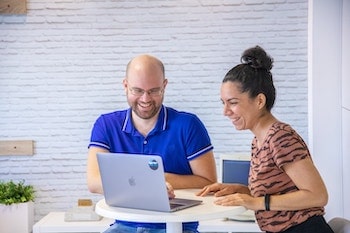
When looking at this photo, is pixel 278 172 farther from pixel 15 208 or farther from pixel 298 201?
pixel 15 208

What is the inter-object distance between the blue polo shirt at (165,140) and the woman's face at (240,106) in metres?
0.55

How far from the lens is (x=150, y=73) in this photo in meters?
2.57

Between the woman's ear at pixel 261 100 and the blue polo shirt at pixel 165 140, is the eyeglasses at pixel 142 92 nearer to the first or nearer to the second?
the blue polo shirt at pixel 165 140

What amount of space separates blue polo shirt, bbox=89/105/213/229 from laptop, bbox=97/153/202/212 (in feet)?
1.78

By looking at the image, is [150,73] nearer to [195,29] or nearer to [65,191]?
[195,29]

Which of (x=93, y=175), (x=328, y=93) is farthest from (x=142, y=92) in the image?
(x=328, y=93)

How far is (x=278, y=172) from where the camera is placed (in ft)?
6.62

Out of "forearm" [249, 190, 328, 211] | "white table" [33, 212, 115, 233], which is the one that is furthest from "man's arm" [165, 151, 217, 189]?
"white table" [33, 212, 115, 233]

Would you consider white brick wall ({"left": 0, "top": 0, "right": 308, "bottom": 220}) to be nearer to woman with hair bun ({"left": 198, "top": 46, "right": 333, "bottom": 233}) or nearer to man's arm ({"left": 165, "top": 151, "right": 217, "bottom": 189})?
man's arm ({"left": 165, "top": 151, "right": 217, "bottom": 189})

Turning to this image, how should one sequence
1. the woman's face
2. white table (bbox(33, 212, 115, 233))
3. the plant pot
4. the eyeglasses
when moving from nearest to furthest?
the woman's face < the eyeglasses < white table (bbox(33, 212, 115, 233)) < the plant pot

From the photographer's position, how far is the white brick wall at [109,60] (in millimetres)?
3945

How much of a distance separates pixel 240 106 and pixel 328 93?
1926 millimetres

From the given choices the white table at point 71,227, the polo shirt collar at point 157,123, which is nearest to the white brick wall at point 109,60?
the white table at point 71,227

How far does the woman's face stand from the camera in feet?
6.84
